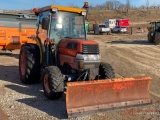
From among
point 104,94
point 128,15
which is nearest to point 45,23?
point 104,94

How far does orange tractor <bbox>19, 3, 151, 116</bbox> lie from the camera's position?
5.66 m

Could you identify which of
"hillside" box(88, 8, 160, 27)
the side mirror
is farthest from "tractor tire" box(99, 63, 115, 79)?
"hillside" box(88, 8, 160, 27)

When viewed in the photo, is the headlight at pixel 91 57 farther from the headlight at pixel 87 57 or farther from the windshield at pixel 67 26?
the windshield at pixel 67 26

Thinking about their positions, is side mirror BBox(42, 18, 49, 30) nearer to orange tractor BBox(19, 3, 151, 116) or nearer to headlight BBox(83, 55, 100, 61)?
orange tractor BBox(19, 3, 151, 116)

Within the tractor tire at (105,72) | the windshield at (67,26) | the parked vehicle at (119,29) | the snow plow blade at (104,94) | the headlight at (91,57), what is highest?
the parked vehicle at (119,29)

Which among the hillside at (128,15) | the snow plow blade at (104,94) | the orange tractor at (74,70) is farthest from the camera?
the hillside at (128,15)

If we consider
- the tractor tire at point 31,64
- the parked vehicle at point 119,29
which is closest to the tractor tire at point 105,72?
the tractor tire at point 31,64

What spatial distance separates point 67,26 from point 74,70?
4.28 feet

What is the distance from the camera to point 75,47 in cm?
642

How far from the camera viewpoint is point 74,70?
6707 millimetres

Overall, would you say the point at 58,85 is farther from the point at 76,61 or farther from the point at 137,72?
the point at 137,72

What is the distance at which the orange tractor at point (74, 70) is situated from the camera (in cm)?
566

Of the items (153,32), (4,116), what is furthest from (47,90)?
(153,32)

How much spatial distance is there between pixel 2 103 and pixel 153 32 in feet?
69.1
